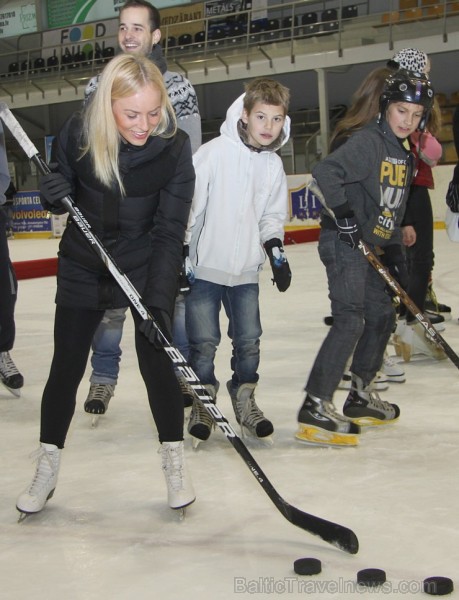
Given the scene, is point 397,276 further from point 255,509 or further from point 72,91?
point 72,91

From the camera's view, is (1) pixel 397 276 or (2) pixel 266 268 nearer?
(1) pixel 397 276

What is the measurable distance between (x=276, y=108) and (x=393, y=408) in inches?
40.3

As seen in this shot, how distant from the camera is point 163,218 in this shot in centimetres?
215

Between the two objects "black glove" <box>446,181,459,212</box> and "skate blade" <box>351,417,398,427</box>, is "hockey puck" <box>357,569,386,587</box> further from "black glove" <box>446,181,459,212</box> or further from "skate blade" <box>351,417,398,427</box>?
"black glove" <box>446,181,459,212</box>

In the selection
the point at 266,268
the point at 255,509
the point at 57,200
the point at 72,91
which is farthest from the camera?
the point at 72,91

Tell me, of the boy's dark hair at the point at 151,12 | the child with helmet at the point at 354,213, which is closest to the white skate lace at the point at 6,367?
the child with helmet at the point at 354,213

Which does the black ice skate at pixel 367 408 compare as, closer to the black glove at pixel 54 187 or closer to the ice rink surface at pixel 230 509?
the ice rink surface at pixel 230 509

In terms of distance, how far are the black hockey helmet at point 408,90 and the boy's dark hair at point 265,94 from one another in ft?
0.97

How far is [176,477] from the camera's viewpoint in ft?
7.09

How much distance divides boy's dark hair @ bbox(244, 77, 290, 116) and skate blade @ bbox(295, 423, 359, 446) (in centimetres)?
93

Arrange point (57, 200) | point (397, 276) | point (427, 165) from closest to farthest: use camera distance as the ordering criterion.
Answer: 1. point (57, 200)
2. point (397, 276)
3. point (427, 165)

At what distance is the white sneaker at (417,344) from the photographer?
12.9 feet

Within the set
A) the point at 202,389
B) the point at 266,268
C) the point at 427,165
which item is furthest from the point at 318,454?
the point at 266,268

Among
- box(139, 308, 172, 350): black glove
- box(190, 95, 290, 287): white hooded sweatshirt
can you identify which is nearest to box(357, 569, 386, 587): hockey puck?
box(139, 308, 172, 350): black glove
